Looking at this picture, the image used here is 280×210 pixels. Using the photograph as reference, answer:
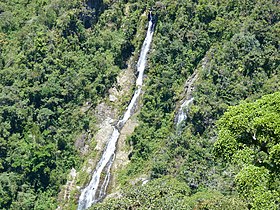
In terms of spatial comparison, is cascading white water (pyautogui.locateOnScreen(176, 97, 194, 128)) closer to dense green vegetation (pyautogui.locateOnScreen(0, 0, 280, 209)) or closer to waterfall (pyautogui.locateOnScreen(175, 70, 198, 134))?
waterfall (pyautogui.locateOnScreen(175, 70, 198, 134))

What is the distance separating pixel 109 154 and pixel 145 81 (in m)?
6.34

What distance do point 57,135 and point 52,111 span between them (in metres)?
2.28

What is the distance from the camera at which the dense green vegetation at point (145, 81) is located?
3306 centimetres

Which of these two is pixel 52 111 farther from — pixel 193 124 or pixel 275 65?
pixel 275 65

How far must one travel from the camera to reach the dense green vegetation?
108ft

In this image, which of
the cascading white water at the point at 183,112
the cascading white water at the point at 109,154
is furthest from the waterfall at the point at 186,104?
the cascading white water at the point at 109,154

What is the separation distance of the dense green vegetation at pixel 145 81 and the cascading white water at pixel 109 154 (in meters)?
0.94

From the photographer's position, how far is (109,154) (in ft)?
122

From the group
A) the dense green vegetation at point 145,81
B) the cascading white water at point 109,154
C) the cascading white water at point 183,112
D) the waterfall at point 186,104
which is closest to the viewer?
the dense green vegetation at point 145,81

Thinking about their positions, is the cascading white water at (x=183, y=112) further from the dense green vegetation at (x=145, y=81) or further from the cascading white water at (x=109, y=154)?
the cascading white water at (x=109, y=154)

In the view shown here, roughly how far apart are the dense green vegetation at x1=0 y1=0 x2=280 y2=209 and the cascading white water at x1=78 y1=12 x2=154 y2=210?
3.08 ft

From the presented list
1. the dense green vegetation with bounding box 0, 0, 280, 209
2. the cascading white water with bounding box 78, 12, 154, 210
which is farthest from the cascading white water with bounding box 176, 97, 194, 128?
the cascading white water with bounding box 78, 12, 154, 210

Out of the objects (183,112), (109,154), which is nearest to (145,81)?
(183,112)

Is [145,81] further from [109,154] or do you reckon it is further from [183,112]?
[109,154]
